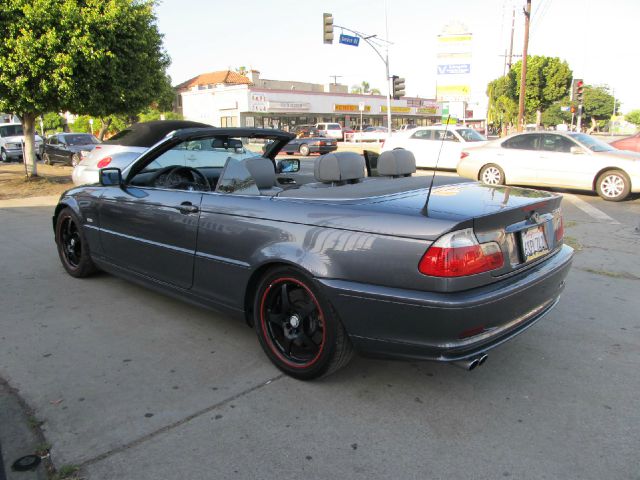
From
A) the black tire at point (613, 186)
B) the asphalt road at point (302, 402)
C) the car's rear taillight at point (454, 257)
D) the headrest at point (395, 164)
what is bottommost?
the asphalt road at point (302, 402)

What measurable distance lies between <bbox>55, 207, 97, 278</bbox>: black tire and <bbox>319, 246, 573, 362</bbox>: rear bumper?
10.4ft

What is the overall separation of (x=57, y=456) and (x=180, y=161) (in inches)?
159

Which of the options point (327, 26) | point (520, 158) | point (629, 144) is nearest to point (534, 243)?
point (520, 158)

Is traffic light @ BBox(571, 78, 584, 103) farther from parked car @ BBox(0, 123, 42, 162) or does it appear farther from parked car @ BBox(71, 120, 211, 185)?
parked car @ BBox(0, 123, 42, 162)

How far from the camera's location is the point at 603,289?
16.2 feet

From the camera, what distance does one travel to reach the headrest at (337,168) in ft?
11.6

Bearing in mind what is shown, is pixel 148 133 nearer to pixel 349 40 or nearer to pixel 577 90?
pixel 349 40

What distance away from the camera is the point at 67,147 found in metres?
19.0

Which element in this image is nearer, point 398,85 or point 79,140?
point 79,140

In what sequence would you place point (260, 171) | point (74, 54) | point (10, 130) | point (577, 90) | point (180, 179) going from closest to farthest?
1. point (260, 171)
2. point (180, 179)
3. point (74, 54)
4. point (10, 130)
5. point (577, 90)

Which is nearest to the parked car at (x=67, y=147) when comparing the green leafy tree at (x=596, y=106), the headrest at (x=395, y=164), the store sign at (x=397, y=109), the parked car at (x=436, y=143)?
the parked car at (x=436, y=143)

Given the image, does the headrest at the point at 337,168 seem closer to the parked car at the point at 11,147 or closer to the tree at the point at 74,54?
the tree at the point at 74,54

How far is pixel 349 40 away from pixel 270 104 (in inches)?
1011

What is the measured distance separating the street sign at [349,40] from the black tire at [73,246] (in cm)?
2161
